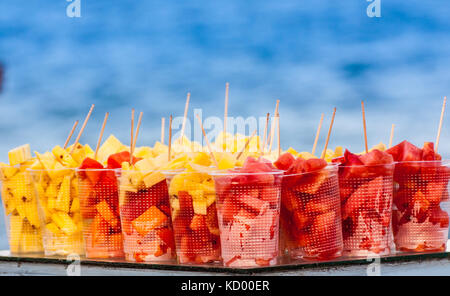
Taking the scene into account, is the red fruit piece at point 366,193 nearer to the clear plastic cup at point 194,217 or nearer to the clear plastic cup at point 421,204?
the clear plastic cup at point 421,204

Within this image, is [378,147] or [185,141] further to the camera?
[185,141]

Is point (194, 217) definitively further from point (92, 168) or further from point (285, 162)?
point (92, 168)

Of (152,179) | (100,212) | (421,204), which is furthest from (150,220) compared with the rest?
(421,204)

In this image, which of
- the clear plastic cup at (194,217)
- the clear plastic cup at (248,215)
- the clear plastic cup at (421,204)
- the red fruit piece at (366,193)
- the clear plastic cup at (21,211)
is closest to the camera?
the clear plastic cup at (248,215)

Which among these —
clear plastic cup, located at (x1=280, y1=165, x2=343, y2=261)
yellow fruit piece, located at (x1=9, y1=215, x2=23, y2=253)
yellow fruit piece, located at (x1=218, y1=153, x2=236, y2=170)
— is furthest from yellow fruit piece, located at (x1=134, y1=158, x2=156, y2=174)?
yellow fruit piece, located at (x1=9, y1=215, x2=23, y2=253)

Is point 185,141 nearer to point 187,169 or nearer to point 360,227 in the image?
point 187,169

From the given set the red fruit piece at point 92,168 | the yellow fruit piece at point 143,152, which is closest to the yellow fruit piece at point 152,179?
the red fruit piece at point 92,168
